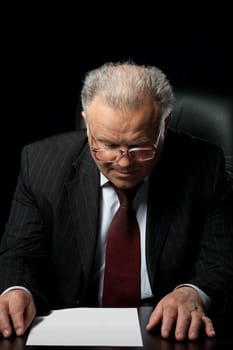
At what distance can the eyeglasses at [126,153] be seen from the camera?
4.68 feet

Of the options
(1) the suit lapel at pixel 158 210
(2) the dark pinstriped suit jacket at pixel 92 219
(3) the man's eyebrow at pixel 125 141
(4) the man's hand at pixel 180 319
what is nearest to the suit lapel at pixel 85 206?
(2) the dark pinstriped suit jacket at pixel 92 219

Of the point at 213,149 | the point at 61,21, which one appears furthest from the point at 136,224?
the point at 61,21

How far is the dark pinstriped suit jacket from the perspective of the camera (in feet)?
5.23

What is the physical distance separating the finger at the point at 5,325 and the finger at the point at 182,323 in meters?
0.30

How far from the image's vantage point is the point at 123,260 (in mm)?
1575

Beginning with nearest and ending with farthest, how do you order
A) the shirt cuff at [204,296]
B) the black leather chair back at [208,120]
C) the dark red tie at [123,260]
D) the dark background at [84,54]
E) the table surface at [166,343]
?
the table surface at [166,343] → the shirt cuff at [204,296] → the dark red tie at [123,260] → the black leather chair back at [208,120] → the dark background at [84,54]

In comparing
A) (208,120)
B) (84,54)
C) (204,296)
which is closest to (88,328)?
(204,296)

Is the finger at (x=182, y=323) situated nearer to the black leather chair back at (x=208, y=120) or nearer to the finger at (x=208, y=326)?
the finger at (x=208, y=326)

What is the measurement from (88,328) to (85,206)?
47 cm

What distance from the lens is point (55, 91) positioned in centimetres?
242

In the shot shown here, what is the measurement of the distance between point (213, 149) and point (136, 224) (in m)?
0.31

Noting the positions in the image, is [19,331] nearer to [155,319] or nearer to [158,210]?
[155,319]

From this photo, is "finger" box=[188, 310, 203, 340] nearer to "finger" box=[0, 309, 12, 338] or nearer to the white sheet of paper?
the white sheet of paper

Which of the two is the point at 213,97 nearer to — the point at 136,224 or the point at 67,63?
the point at 136,224
